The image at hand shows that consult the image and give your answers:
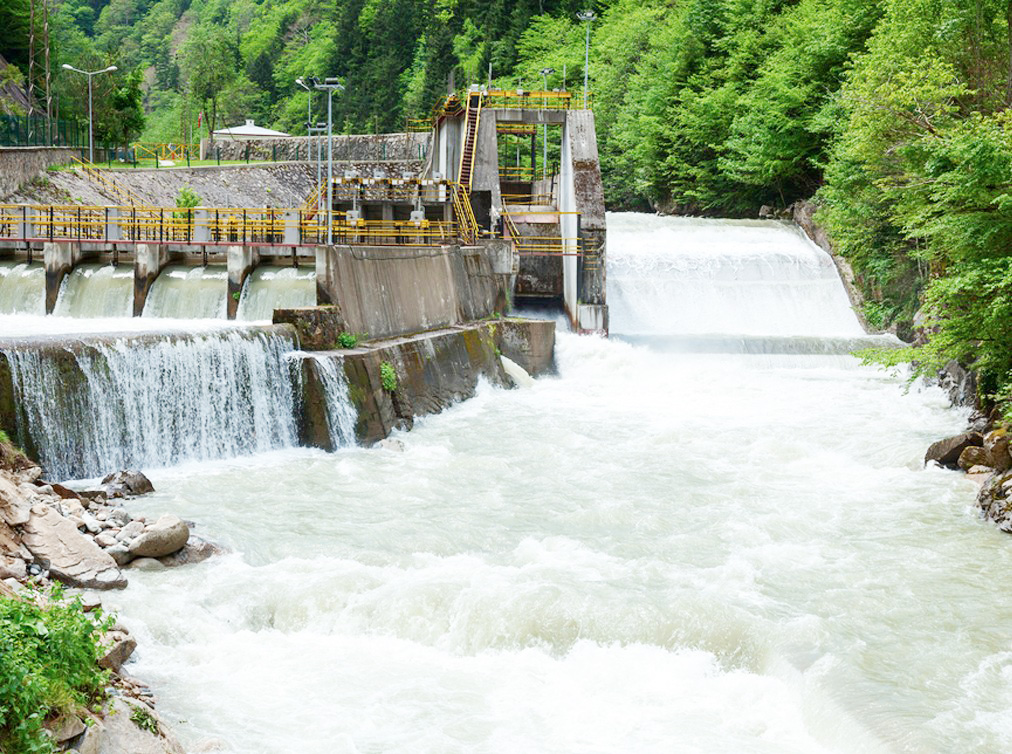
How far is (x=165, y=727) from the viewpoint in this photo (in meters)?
7.89

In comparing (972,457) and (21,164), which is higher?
(21,164)

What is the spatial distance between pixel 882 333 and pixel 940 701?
2273 centimetres

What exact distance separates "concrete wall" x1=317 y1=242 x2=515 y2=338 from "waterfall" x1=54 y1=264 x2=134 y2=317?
5.26 m

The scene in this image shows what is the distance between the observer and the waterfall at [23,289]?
22.7 metres

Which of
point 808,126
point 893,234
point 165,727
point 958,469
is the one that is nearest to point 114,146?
point 808,126

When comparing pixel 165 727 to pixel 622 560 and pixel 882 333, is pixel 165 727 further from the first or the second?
pixel 882 333

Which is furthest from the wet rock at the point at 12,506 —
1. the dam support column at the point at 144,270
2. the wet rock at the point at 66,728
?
the dam support column at the point at 144,270

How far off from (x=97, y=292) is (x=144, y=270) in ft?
3.80

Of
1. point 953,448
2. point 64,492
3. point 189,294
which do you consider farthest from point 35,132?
point 953,448

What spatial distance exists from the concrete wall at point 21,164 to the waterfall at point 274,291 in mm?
20556

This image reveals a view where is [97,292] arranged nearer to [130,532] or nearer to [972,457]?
[130,532]

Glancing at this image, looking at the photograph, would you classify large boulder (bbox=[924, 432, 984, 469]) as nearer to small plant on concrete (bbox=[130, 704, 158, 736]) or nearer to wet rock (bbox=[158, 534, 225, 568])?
wet rock (bbox=[158, 534, 225, 568])

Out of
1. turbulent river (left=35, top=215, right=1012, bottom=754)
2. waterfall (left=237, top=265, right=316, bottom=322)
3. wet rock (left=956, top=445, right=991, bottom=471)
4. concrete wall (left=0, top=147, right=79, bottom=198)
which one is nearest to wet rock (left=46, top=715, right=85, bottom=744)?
turbulent river (left=35, top=215, right=1012, bottom=754)

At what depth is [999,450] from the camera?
15609 mm
